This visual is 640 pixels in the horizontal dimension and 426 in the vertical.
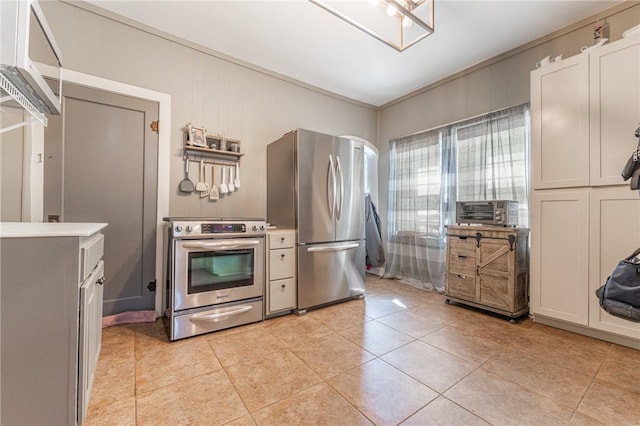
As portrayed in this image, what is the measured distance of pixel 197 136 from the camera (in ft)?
8.86

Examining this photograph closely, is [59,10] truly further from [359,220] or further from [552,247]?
[552,247]

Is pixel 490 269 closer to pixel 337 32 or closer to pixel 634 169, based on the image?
pixel 634 169

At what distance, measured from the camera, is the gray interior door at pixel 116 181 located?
2.22 meters

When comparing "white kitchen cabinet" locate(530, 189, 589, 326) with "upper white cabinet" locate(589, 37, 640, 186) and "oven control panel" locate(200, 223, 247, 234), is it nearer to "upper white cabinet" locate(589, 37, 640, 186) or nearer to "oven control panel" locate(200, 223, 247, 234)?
"upper white cabinet" locate(589, 37, 640, 186)

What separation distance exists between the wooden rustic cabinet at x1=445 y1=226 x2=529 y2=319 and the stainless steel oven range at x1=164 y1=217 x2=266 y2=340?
2.09 meters

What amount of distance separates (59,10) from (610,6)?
15.3 ft

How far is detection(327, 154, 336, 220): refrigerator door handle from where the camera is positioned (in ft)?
9.37

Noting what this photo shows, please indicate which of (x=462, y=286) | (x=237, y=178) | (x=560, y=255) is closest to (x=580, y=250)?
(x=560, y=255)

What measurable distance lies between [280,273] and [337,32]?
2.46m

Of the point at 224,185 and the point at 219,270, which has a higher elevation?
the point at 224,185

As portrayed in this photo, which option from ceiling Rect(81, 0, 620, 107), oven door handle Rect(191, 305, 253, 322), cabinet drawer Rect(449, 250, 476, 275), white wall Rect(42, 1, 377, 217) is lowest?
oven door handle Rect(191, 305, 253, 322)

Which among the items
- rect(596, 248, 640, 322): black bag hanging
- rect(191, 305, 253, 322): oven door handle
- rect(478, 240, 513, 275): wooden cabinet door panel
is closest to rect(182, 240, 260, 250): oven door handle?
rect(191, 305, 253, 322): oven door handle

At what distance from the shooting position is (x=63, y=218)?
7.16 ft

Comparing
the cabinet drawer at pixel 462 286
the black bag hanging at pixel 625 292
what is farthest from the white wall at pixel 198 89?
the black bag hanging at pixel 625 292
